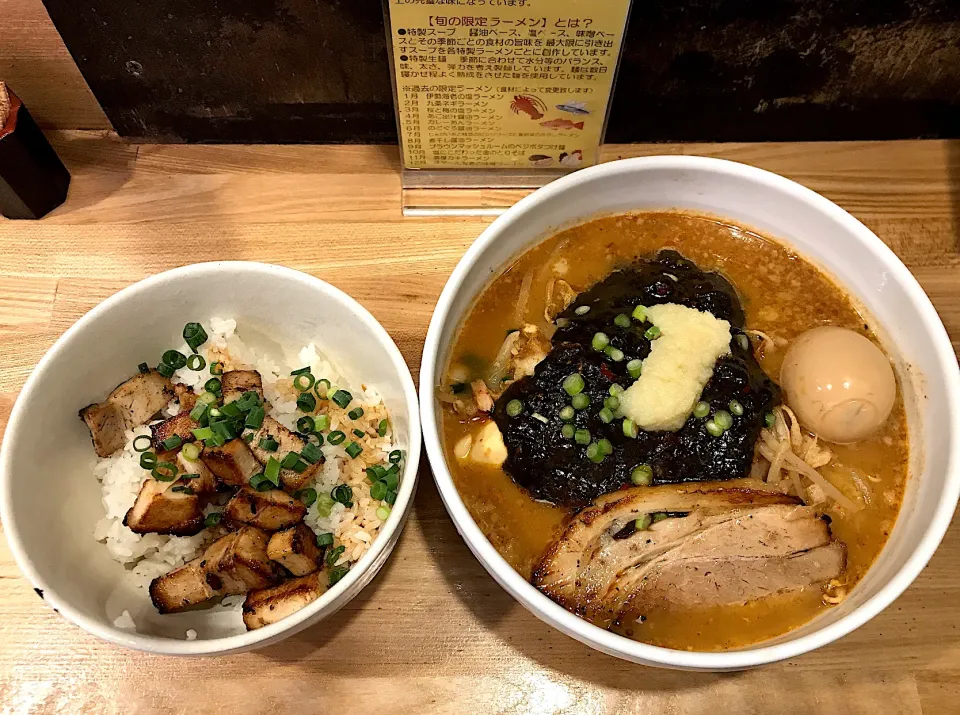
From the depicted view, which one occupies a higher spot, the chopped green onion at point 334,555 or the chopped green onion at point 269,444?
the chopped green onion at point 269,444

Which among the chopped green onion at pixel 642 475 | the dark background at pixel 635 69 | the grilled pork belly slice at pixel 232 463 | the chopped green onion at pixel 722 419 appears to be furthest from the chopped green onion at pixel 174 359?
the chopped green onion at pixel 722 419

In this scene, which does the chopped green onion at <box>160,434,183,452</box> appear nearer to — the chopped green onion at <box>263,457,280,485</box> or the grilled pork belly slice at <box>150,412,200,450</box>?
the grilled pork belly slice at <box>150,412,200,450</box>

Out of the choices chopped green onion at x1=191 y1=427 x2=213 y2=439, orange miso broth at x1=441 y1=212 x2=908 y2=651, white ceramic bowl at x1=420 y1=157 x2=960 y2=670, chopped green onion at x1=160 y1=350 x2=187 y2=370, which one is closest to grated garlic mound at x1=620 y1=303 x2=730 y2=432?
orange miso broth at x1=441 y1=212 x2=908 y2=651

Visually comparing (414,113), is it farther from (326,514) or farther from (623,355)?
(326,514)

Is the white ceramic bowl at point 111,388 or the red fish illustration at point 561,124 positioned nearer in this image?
the white ceramic bowl at point 111,388

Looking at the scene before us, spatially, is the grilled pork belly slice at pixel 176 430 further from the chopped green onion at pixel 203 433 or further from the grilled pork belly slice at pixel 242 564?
the grilled pork belly slice at pixel 242 564

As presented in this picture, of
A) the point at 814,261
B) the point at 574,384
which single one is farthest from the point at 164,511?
the point at 814,261
